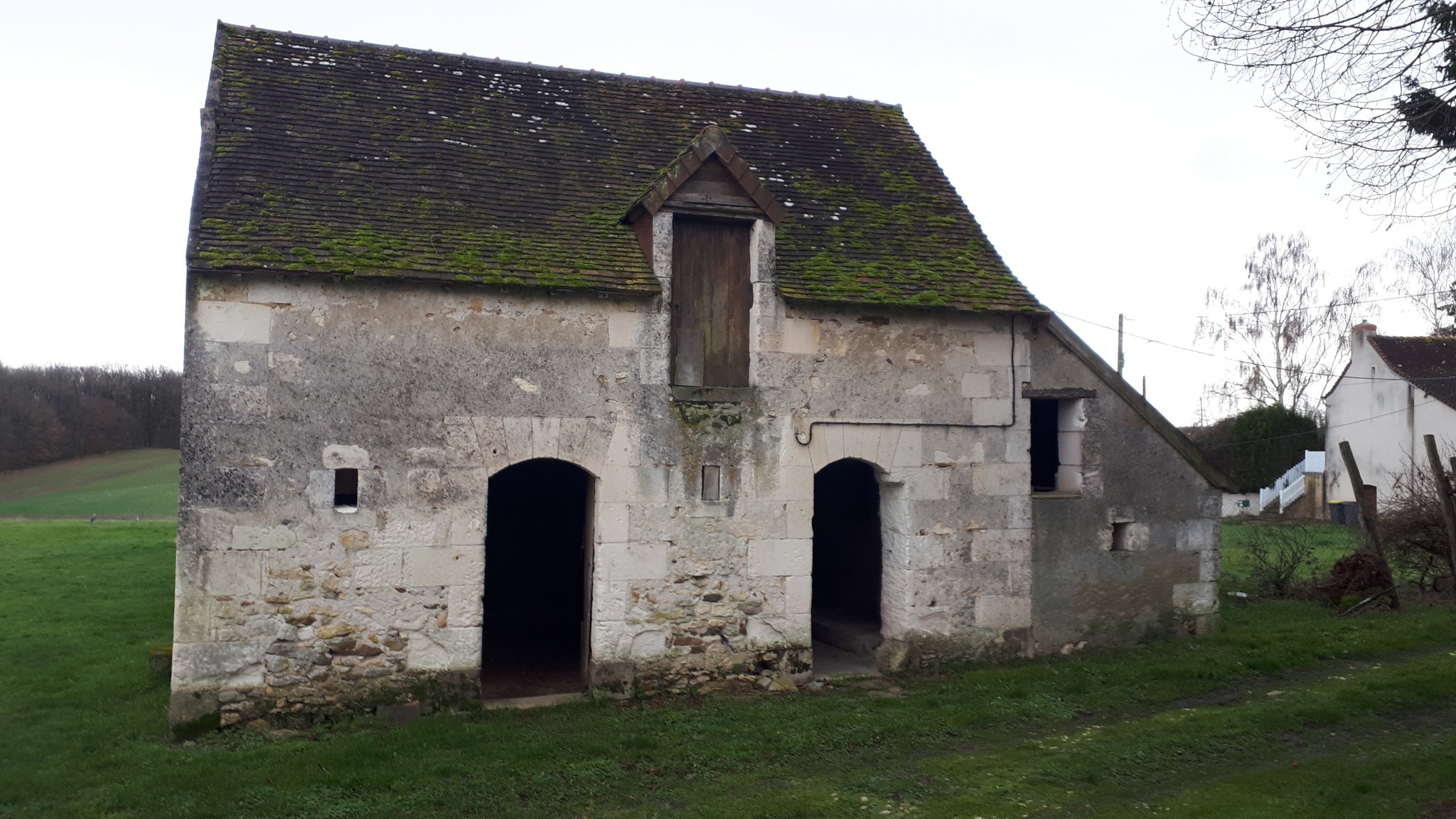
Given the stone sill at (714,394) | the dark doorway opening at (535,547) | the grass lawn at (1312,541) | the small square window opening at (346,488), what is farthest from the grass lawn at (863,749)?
the grass lawn at (1312,541)

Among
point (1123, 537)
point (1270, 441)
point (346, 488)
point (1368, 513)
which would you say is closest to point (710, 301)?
point (346, 488)

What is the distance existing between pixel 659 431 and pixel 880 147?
5.33 m

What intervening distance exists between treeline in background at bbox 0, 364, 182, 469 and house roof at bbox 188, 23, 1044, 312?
3432cm

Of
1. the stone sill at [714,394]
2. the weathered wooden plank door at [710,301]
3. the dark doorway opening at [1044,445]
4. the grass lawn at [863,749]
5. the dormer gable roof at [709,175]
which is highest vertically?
the dormer gable roof at [709,175]

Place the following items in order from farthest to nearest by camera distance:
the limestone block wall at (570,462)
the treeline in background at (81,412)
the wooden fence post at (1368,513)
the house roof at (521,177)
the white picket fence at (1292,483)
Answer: the treeline in background at (81,412)
the white picket fence at (1292,483)
the wooden fence post at (1368,513)
the house roof at (521,177)
the limestone block wall at (570,462)

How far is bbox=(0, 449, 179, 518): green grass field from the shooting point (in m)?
32.2

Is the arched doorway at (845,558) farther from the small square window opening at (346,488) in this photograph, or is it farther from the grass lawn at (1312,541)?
the grass lawn at (1312,541)

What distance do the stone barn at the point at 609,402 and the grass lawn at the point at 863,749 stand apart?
27.4 inches

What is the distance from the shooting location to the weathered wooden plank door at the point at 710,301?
957cm

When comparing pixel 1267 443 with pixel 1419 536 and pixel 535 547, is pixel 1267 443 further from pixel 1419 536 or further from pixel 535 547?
pixel 535 547

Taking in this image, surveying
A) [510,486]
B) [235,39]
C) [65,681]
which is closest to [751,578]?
[510,486]

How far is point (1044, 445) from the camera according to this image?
12148mm

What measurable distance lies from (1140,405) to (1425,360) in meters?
23.3

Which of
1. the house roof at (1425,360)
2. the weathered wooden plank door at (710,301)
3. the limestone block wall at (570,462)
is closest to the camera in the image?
the limestone block wall at (570,462)
